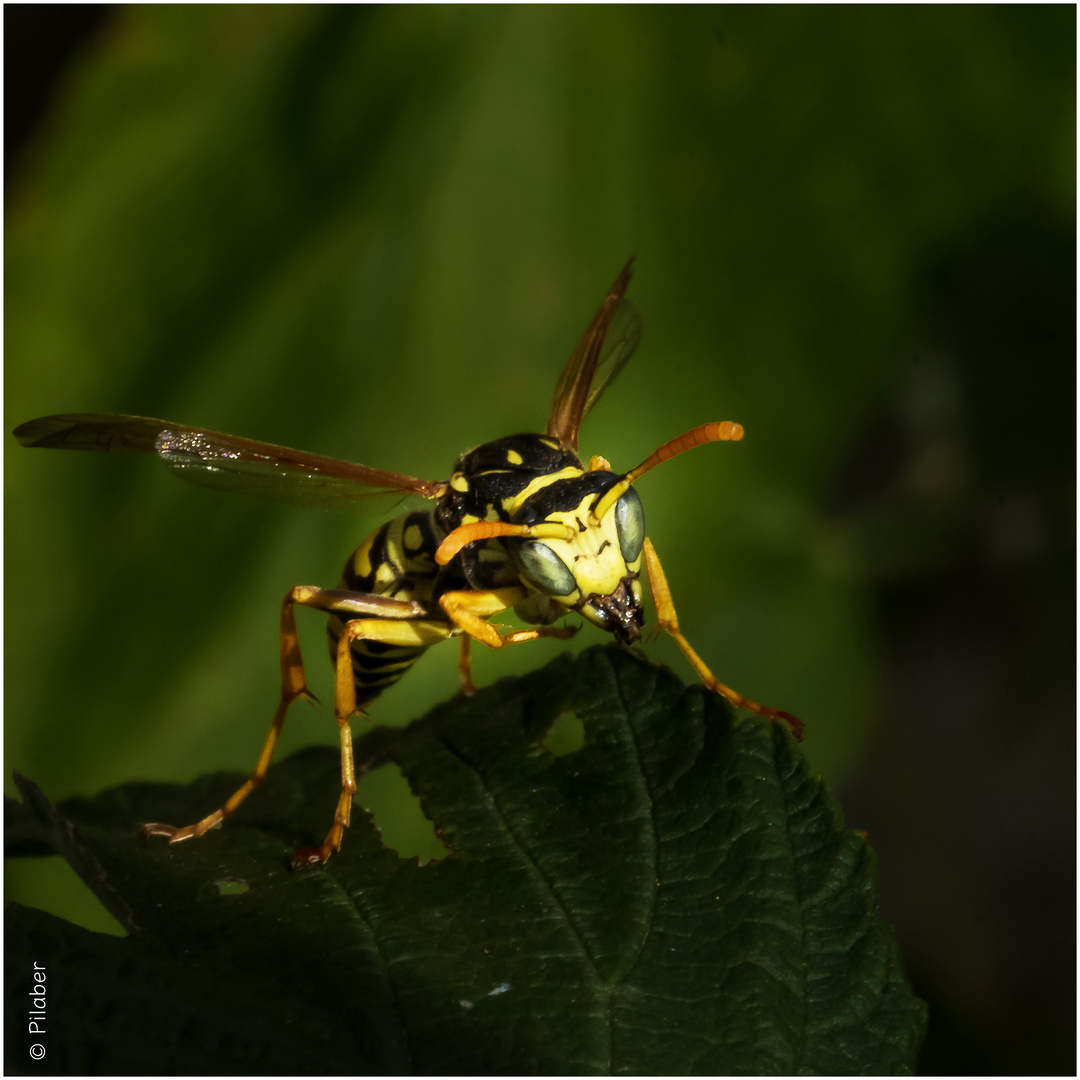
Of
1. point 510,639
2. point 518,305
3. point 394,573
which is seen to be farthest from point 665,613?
point 518,305

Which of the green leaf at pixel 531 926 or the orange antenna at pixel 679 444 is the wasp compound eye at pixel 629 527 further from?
the green leaf at pixel 531 926

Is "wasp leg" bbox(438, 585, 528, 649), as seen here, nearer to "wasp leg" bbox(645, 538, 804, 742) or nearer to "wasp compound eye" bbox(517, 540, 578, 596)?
"wasp compound eye" bbox(517, 540, 578, 596)

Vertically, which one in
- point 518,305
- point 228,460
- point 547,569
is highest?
point 518,305

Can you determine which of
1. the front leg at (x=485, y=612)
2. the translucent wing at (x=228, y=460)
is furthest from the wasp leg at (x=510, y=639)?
the translucent wing at (x=228, y=460)

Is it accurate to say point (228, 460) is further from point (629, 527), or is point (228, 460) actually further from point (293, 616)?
point (629, 527)

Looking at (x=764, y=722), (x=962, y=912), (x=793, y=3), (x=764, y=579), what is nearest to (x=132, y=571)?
(x=764, y=579)

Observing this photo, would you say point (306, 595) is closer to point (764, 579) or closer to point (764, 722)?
point (764, 722)
